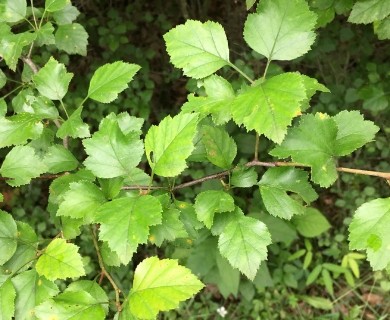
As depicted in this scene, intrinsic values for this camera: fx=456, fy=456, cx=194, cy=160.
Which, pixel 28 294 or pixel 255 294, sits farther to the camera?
pixel 255 294

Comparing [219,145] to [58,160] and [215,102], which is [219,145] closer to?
[215,102]

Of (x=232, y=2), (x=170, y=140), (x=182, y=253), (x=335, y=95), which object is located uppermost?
(x=170, y=140)

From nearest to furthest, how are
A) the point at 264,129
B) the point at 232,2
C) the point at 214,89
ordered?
the point at 264,129
the point at 214,89
the point at 232,2

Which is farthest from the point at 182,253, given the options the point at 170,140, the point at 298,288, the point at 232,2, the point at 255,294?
the point at 170,140

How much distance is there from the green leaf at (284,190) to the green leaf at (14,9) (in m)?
1.05

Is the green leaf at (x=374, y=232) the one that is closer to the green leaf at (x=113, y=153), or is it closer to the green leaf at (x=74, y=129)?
the green leaf at (x=113, y=153)

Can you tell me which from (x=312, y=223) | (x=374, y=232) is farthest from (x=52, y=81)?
(x=312, y=223)

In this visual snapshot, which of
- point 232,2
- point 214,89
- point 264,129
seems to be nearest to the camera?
point 264,129

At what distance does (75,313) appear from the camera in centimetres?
111

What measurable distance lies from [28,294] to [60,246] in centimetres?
18

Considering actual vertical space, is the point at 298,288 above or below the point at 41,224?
below

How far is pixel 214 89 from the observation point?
1251 millimetres

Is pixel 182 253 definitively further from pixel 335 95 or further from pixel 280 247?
pixel 335 95

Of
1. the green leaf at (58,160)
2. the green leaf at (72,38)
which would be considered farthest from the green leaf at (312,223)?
the green leaf at (58,160)
